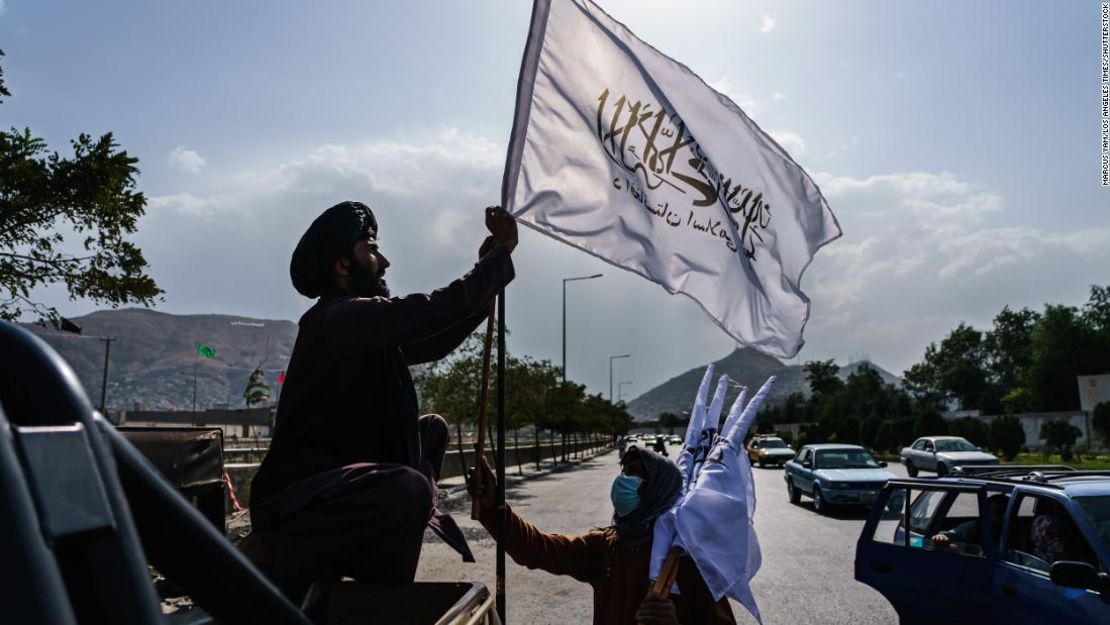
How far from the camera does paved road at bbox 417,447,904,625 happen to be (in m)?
8.59

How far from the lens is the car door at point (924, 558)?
5.49 m

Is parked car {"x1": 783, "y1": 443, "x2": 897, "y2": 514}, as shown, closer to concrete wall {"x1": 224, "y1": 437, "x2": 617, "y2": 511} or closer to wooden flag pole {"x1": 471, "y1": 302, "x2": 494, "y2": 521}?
concrete wall {"x1": 224, "y1": 437, "x2": 617, "y2": 511}

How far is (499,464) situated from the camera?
10.5 ft

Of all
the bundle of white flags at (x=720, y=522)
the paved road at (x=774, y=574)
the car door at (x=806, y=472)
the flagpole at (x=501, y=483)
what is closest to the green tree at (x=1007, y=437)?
the car door at (x=806, y=472)

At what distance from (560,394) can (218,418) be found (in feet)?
265

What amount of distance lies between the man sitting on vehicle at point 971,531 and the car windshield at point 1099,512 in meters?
0.58

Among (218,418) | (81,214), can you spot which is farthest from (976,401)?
(81,214)

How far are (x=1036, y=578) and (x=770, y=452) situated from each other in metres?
37.0

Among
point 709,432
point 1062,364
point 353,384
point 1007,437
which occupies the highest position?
point 1062,364

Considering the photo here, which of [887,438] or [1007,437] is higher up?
[1007,437]

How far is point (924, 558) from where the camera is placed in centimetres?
578

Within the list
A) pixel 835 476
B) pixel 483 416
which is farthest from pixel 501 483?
pixel 835 476

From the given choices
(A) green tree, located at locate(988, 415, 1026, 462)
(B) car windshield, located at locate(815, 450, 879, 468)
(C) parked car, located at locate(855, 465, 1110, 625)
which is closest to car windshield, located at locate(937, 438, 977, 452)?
(A) green tree, located at locate(988, 415, 1026, 462)

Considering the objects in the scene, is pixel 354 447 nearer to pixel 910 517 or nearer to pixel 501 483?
pixel 501 483
